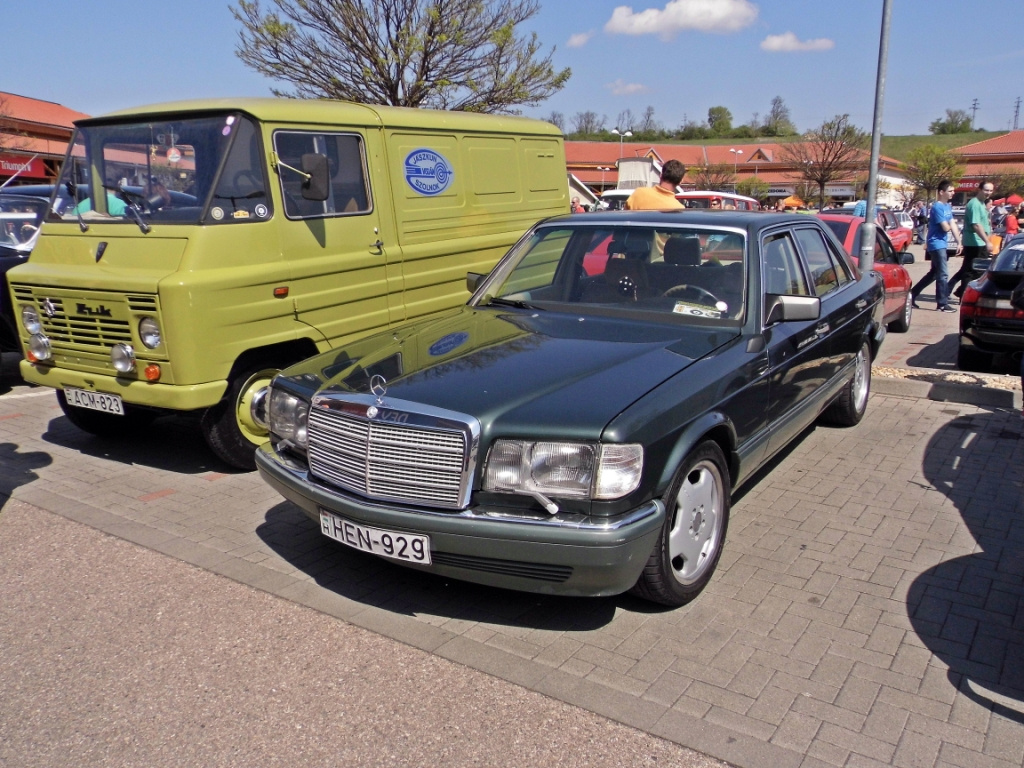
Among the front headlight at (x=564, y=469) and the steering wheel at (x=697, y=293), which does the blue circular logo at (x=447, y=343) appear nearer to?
the front headlight at (x=564, y=469)

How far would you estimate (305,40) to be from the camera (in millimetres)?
19188

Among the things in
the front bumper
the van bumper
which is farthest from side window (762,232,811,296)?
the van bumper

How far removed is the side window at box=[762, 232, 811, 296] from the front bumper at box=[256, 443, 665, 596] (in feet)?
6.63

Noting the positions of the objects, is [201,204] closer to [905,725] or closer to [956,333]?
[905,725]

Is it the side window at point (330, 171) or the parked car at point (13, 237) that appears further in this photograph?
the parked car at point (13, 237)

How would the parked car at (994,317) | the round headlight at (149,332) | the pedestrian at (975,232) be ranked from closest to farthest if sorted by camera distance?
the round headlight at (149,332)
the parked car at (994,317)
the pedestrian at (975,232)

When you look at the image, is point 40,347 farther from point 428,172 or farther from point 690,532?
point 690,532

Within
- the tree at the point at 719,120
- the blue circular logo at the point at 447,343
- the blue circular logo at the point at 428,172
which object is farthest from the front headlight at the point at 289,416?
the tree at the point at 719,120

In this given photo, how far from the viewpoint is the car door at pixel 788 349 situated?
186 inches

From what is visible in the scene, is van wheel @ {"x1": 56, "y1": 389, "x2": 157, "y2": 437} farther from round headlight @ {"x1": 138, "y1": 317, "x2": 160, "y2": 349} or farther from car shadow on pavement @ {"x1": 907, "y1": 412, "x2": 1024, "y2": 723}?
car shadow on pavement @ {"x1": 907, "y1": 412, "x2": 1024, "y2": 723}

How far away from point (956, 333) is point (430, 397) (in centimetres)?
1000

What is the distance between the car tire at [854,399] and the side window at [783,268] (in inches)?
56.9

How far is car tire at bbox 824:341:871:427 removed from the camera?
22.0 feet

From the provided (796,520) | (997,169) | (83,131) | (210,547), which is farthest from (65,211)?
(997,169)
